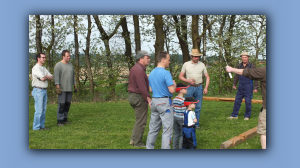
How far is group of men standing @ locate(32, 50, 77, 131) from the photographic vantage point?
6.25 m

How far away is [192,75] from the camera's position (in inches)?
266

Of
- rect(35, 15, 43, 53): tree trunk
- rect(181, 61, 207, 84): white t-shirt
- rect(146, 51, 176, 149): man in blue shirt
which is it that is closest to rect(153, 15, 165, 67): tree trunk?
rect(181, 61, 207, 84): white t-shirt

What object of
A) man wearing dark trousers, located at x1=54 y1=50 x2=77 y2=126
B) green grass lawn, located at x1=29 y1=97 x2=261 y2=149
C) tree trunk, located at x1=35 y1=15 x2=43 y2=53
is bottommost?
green grass lawn, located at x1=29 y1=97 x2=261 y2=149

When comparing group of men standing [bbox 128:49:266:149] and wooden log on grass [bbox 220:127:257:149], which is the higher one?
group of men standing [bbox 128:49:266:149]

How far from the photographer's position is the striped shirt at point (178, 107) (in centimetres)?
500

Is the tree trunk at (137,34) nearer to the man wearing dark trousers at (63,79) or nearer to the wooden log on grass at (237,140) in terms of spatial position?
the man wearing dark trousers at (63,79)

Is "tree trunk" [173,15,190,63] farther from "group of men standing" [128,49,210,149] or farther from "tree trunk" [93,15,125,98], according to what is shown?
"group of men standing" [128,49,210,149]

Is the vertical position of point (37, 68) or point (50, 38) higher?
point (50, 38)

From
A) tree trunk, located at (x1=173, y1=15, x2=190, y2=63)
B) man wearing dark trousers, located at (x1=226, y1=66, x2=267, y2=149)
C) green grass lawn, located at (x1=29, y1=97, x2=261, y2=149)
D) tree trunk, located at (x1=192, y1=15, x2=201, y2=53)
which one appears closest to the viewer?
man wearing dark trousers, located at (x1=226, y1=66, x2=267, y2=149)

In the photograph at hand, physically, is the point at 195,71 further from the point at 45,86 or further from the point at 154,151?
the point at 45,86

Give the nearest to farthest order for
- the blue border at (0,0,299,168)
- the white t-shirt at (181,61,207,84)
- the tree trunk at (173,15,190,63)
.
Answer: the blue border at (0,0,299,168)
the white t-shirt at (181,61,207,84)
the tree trunk at (173,15,190,63)

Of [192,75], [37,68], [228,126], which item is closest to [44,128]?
[37,68]
